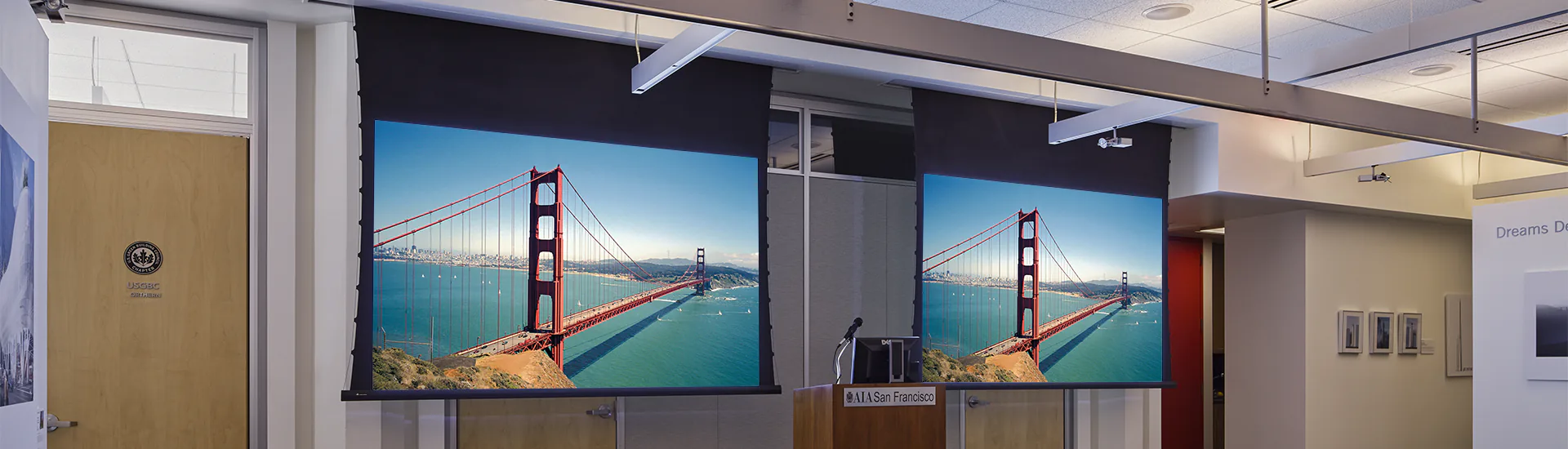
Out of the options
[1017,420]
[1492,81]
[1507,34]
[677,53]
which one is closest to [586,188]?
[677,53]

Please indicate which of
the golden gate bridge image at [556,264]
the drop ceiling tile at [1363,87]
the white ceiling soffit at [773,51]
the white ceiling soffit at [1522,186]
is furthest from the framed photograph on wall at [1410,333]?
the golden gate bridge image at [556,264]

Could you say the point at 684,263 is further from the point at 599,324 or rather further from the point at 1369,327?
the point at 1369,327

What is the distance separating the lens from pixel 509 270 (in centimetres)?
619

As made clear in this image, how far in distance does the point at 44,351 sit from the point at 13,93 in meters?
1.10

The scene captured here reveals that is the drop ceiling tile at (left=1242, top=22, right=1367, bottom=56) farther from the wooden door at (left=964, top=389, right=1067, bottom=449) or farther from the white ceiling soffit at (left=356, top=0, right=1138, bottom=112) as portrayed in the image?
the wooden door at (left=964, top=389, right=1067, bottom=449)

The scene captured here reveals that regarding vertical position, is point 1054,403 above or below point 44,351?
below

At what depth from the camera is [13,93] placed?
10.1 feet

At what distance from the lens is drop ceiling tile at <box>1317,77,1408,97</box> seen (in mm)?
8008

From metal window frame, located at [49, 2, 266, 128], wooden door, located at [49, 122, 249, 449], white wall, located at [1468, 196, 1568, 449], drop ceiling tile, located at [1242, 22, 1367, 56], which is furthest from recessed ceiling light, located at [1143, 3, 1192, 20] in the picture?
wooden door, located at [49, 122, 249, 449]

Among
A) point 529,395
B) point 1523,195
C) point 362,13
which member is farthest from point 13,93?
point 1523,195

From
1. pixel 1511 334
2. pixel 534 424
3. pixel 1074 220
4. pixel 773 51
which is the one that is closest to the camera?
pixel 534 424

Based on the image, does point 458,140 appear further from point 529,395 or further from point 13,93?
point 13,93

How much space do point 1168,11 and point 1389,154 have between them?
2.84 m

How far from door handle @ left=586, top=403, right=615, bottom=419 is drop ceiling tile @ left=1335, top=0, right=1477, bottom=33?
4.69 metres
